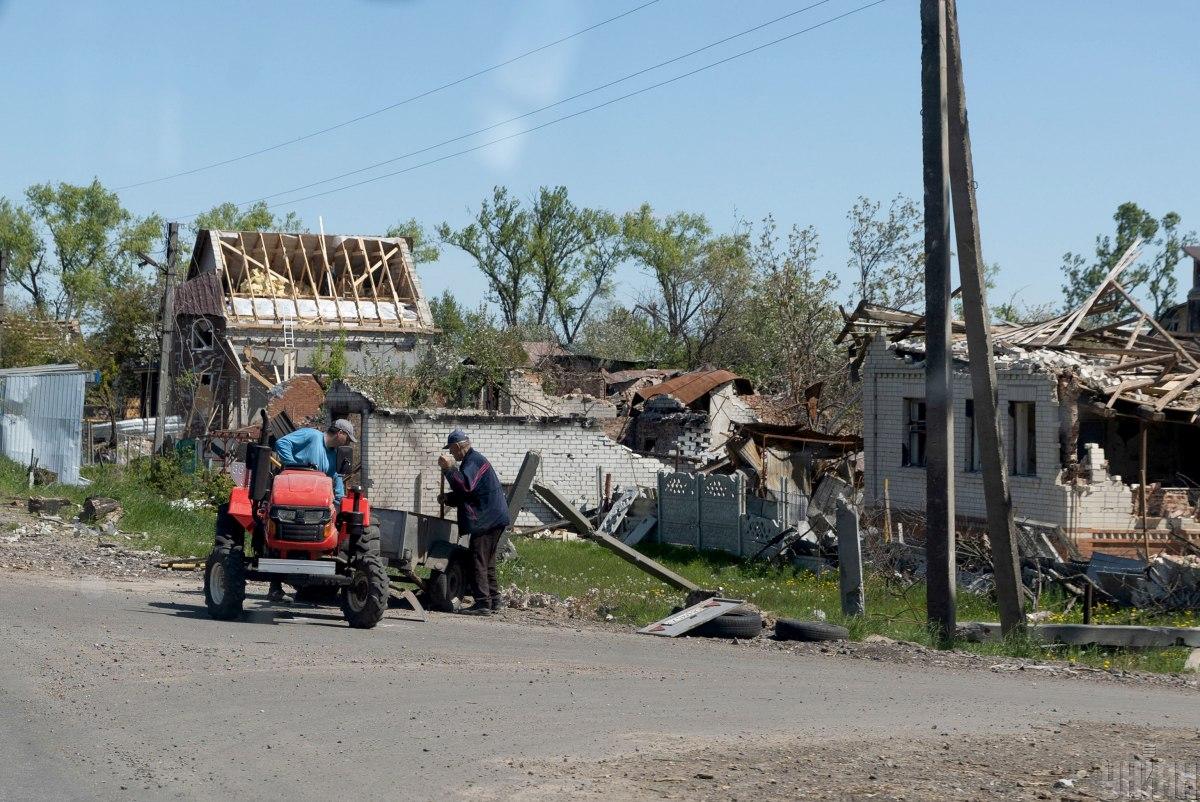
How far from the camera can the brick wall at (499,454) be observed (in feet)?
96.1

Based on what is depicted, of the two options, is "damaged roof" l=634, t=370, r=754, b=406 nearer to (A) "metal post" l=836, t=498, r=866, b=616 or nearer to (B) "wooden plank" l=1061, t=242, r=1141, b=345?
(B) "wooden plank" l=1061, t=242, r=1141, b=345

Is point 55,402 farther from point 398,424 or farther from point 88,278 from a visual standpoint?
point 88,278

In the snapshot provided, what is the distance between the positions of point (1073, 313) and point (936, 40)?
11348 mm

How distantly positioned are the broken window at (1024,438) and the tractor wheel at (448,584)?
38.2 ft

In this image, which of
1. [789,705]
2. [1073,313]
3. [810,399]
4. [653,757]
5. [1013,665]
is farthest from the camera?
[810,399]

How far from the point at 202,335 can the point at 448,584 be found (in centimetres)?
3666

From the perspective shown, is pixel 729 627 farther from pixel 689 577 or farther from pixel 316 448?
pixel 689 577

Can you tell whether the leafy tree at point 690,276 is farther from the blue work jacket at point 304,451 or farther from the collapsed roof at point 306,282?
the blue work jacket at point 304,451

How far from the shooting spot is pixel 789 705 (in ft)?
Answer: 31.2

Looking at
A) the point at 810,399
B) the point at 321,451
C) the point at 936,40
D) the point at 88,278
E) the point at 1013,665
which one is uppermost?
the point at 88,278

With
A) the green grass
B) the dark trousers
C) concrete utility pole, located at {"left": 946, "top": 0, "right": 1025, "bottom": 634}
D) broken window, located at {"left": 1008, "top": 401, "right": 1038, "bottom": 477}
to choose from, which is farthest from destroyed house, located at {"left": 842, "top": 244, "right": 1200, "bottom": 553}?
the dark trousers

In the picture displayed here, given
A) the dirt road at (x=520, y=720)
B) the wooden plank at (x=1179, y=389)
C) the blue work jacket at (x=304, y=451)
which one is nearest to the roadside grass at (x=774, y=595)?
the dirt road at (x=520, y=720)

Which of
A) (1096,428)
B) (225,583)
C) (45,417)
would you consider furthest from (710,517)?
(45,417)

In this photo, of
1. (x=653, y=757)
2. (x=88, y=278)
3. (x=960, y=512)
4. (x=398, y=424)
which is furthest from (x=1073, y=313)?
(x=88, y=278)
